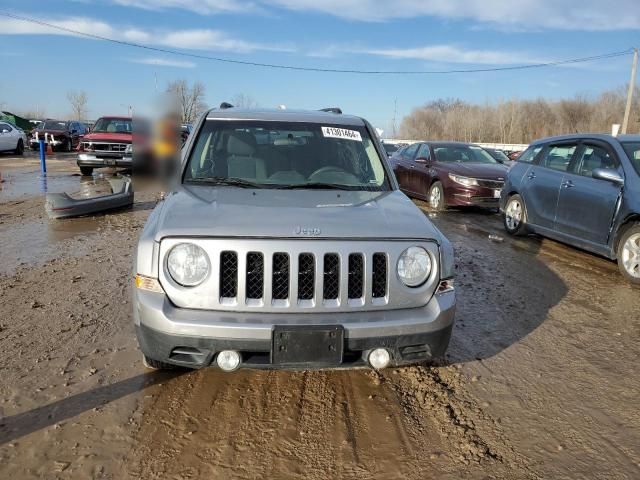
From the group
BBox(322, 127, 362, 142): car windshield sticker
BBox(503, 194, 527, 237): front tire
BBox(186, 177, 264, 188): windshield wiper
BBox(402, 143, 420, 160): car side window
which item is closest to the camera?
BBox(186, 177, 264, 188): windshield wiper

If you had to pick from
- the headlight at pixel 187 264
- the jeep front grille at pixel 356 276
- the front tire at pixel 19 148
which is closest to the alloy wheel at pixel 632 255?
the jeep front grille at pixel 356 276

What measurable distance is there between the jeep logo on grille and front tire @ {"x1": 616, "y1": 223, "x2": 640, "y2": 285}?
4.74 m

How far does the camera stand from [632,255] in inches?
235

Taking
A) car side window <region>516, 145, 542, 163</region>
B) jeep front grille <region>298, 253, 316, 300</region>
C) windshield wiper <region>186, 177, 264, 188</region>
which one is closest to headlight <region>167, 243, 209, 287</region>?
jeep front grille <region>298, 253, 316, 300</region>

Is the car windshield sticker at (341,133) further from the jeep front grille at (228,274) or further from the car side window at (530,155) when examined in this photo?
the car side window at (530,155)

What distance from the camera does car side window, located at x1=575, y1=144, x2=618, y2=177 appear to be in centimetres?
656

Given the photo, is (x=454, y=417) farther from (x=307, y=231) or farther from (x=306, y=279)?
(x=307, y=231)

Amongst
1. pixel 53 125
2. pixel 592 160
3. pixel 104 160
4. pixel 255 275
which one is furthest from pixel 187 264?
pixel 53 125

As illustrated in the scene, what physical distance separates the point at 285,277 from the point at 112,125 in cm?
1536

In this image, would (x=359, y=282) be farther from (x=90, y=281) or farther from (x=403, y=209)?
(x=90, y=281)

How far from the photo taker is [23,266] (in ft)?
19.5

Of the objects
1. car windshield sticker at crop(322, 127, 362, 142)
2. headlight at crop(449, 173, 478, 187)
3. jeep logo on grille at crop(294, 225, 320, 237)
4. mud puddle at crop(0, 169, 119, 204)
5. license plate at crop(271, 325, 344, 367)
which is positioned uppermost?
car windshield sticker at crop(322, 127, 362, 142)

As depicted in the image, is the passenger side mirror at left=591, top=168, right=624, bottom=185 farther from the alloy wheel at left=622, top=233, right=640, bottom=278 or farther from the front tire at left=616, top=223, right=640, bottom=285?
the alloy wheel at left=622, top=233, right=640, bottom=278

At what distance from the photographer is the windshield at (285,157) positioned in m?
3.85
